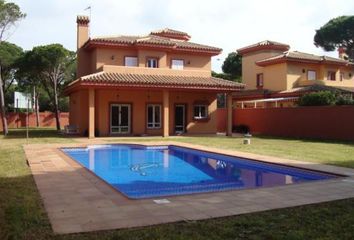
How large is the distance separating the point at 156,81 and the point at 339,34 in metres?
31.2

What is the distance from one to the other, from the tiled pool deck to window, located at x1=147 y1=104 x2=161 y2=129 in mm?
18070

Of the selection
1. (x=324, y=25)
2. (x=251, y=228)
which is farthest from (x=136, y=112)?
(x=324, y=25)

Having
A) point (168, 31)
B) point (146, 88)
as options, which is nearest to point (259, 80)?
point (168, 31)

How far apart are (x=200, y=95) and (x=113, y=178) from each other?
18392mm

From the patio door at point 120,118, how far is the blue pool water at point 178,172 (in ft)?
26.3

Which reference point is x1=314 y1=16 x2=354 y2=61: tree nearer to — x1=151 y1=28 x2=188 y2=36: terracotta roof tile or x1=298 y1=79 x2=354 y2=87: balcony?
x1=298 y1=79 x2=354 y2=87: balcony

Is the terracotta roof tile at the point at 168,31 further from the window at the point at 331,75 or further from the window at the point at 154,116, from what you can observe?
the window at the point at 331,75

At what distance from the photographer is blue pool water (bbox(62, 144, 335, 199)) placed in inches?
410

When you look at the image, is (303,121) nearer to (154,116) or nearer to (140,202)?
(154,116)

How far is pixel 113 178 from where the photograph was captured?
12070 millimetres

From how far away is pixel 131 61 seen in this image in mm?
28719

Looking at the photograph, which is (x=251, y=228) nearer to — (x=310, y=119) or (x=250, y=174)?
(x=250, y=174)

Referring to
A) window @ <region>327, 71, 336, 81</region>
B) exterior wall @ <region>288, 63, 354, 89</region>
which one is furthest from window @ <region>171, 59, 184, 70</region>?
window @ <region>327, 71, 336, 81</region>

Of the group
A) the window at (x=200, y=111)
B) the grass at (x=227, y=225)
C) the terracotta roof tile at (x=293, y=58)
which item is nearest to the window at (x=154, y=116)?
the window at (x=200, y=111)
